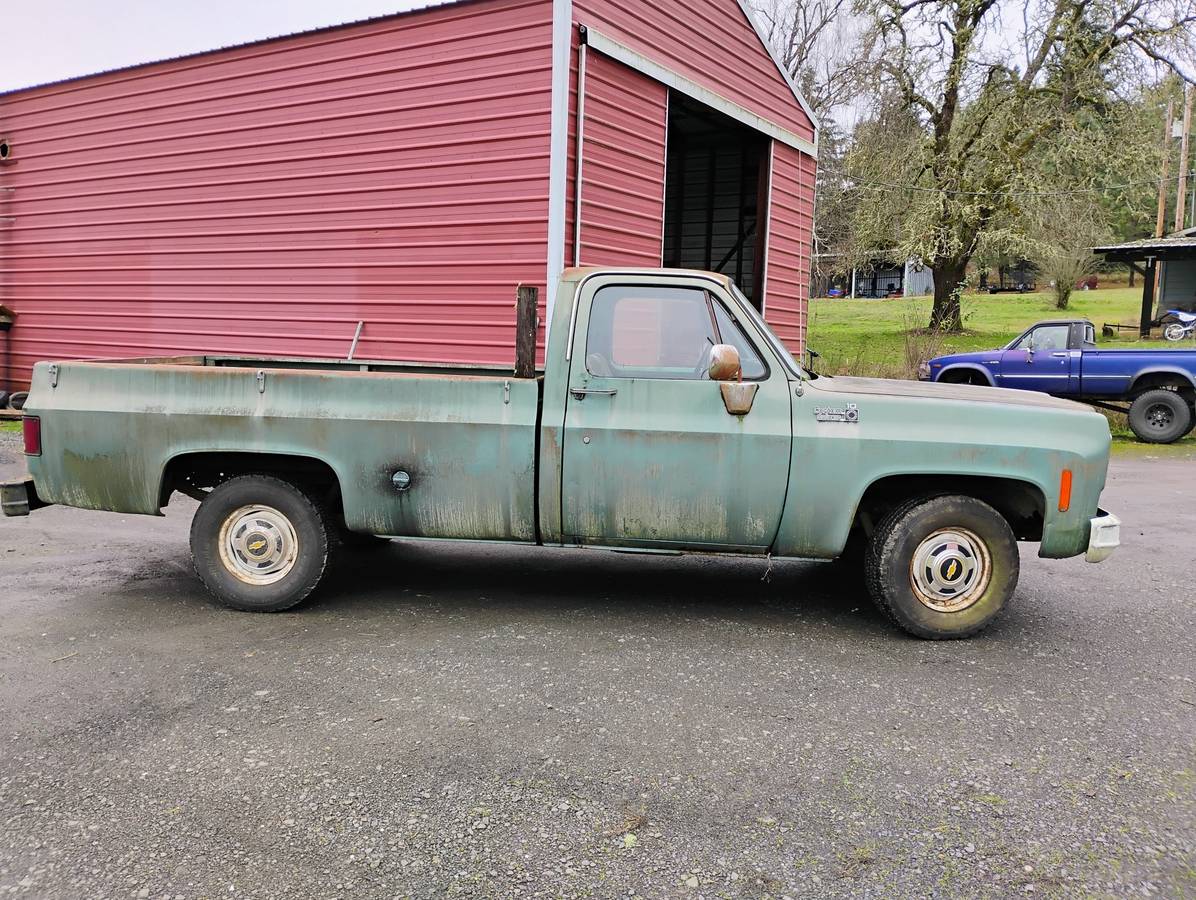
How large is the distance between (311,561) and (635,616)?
176 cm

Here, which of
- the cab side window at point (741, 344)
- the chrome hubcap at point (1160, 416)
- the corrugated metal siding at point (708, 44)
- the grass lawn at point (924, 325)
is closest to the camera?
the cab side window at point (741, 344)

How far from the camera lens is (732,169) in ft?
50.1

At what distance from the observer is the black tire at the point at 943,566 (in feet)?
14.9

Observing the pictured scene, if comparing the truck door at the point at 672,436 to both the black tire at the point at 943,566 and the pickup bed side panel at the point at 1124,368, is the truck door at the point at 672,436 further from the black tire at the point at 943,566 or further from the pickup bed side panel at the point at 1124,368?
the pickup bed side panel at the point at 1124,368

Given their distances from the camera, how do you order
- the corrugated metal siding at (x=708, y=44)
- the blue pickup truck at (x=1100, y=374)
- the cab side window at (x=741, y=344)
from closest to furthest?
the cab side window at (x=741, y=344) < the corrugated metal siding at (x=708, y=44) < the blue pickup truck at (x=1100, y=374)

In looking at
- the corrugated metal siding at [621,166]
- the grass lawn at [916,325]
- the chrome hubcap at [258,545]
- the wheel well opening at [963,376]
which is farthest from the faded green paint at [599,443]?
the grass lawn at [916,325]

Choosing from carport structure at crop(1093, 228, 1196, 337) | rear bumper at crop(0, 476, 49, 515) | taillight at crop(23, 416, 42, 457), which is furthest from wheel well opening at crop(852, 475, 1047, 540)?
carport structure at crop(1093, 228, 1196, 337)

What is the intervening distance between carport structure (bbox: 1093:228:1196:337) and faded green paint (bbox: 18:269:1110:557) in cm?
2081

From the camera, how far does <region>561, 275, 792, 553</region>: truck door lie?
4.57m

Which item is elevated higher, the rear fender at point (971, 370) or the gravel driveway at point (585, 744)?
the rear fender at point (971, 370)

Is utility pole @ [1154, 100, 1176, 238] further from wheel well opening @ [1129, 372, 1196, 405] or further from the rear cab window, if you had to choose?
the rear cab window

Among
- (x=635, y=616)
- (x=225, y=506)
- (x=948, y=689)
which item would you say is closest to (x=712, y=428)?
(x=635, y=616)

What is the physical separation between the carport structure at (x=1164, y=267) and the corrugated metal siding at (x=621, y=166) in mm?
16635

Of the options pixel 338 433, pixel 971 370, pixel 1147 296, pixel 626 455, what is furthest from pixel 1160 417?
pixel 1147 296
